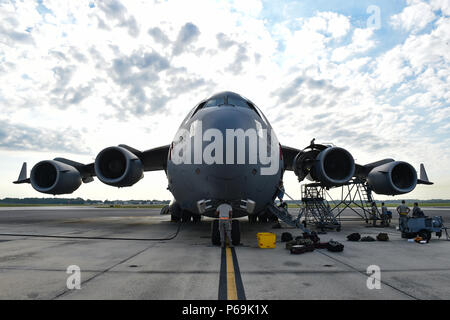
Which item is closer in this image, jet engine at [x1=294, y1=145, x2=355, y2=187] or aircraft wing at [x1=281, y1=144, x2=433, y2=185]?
jet engine at [x1=294, y1=145, x2=355, y2=187]

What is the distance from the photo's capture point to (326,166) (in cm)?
1234

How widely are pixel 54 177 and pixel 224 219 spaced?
35.1 ft

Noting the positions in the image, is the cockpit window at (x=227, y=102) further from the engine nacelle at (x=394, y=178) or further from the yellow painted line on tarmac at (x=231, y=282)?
the engine nacelle at (x=394, y=178)

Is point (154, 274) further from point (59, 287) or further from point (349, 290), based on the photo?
point (349, 290)

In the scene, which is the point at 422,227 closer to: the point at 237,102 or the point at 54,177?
the point at 237,102

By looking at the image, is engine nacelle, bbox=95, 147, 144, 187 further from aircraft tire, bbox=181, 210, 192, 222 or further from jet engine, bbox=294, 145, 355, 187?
jet engine, bbox=294, 145, 355, 187

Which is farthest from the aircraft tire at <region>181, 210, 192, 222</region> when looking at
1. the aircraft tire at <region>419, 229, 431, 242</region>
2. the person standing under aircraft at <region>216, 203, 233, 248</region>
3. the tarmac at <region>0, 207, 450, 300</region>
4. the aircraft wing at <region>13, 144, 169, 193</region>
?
the aircraft tire at <region>419, 229, 431, 242</region>

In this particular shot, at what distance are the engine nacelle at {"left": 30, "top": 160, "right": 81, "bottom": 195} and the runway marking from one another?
10577mm

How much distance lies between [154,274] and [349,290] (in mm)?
2820

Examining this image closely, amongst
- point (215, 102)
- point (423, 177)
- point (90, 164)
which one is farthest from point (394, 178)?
point (90, 164)

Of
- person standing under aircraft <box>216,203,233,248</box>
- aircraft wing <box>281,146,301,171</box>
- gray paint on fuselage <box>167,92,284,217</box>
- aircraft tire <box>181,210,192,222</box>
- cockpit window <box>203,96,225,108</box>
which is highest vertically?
cockpit window <box>203,96,225,108</box>

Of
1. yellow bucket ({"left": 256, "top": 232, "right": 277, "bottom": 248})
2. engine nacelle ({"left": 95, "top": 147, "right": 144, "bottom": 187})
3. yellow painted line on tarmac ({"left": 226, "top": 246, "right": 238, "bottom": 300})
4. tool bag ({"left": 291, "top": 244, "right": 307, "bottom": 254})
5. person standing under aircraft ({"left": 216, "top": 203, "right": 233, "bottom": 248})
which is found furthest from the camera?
engine nacelle ({"left": 95, "top": 147, "right": 144, "bottom": 187})

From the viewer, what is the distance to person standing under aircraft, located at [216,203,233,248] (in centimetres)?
689
